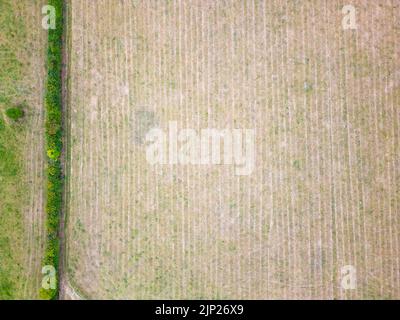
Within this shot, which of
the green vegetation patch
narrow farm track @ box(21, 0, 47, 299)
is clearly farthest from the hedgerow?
the green vegetation patch

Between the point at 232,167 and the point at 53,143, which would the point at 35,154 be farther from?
the point at 232,167

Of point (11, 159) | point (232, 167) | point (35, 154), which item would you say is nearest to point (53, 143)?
point (35, 154)

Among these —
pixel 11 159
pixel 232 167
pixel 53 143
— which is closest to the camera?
pixel 53 143

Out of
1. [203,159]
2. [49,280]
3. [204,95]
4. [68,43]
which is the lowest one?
[49,280]

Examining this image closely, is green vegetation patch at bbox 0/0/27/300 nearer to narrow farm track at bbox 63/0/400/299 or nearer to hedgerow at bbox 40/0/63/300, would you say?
hedgerow at bbox 40/0/63/300
